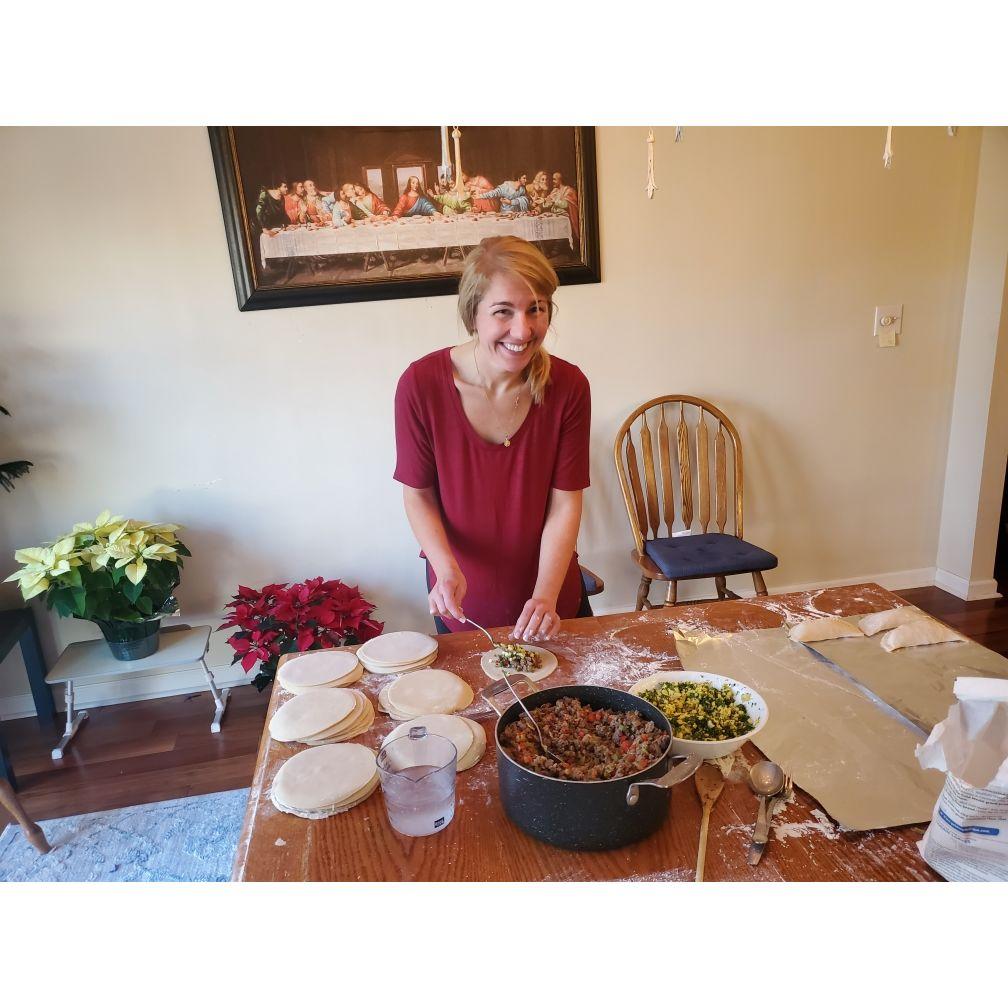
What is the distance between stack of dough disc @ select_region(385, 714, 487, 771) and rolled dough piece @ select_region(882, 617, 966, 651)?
709 mm

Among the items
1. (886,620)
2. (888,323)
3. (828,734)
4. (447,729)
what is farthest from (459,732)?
(888,323)

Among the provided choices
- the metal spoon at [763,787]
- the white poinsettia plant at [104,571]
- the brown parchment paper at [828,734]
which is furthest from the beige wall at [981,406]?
the white poinsettia plant at [104,571]

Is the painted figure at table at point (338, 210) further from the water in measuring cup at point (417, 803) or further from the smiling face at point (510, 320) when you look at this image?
the water in measuring cup at point (417, 803)

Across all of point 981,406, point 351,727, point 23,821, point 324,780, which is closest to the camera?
point 324,780

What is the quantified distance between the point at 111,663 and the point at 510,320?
6.08 feet

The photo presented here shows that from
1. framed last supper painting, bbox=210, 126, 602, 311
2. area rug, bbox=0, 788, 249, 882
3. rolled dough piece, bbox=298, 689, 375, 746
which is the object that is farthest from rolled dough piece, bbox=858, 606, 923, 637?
framed last supper painting, bbox=210, 126, 602, 311

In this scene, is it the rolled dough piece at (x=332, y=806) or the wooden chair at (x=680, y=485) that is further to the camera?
the wooden chair at (x=680, y=485)

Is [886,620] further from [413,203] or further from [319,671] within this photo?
[413,203]

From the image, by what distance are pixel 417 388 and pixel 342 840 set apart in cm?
93

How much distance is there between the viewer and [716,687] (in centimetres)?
94

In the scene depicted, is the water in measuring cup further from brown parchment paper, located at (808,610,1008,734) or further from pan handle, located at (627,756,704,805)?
brown parchment paper, located at (808,610,1008,734)

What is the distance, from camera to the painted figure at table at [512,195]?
2338mm

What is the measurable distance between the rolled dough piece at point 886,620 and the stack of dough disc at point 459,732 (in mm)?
718
